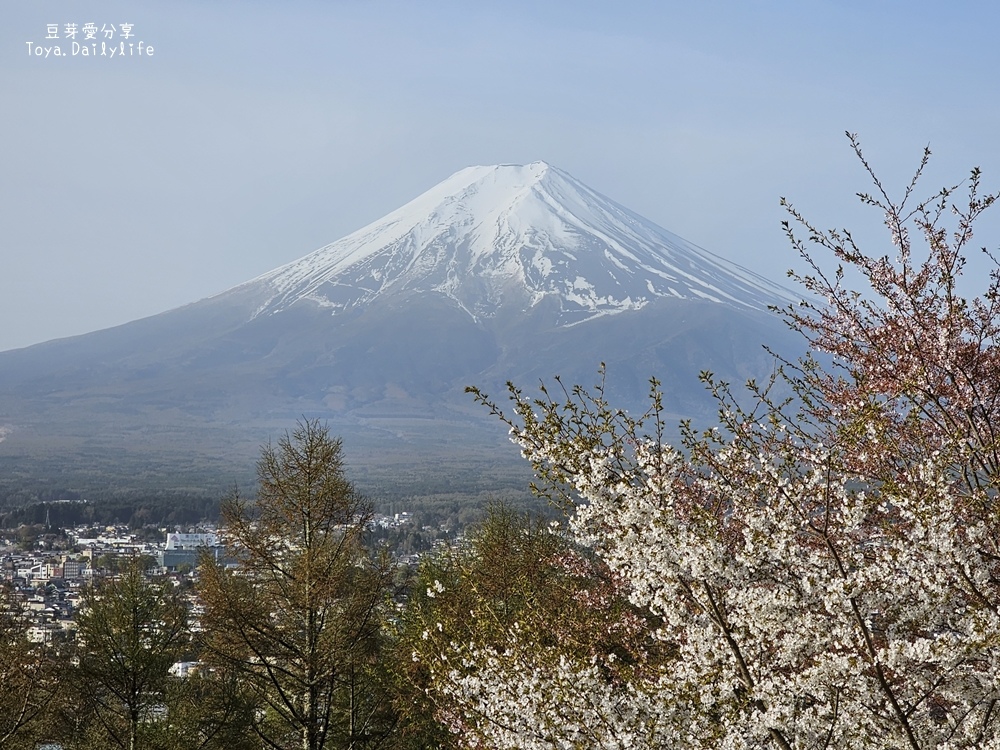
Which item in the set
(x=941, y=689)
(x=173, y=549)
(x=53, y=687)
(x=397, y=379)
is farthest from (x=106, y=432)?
(x=941, y=689)

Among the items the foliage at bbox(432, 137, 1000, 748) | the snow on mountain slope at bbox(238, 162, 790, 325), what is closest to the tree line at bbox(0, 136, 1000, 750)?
the foliage at bbox(432, 137, 1000, 748)

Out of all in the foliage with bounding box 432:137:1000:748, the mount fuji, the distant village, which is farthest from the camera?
the mount fuji

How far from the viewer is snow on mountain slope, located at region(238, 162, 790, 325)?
18712cm

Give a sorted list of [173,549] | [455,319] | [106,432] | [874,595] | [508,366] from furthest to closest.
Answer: [455,319] → [508,366] → [106,432] → [173,549] → [874,595]

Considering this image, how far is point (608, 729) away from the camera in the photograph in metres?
3.85

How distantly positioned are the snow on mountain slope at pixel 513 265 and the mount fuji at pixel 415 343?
370mm

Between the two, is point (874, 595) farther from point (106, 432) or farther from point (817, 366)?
point (106, 432)

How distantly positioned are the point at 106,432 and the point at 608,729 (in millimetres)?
142570

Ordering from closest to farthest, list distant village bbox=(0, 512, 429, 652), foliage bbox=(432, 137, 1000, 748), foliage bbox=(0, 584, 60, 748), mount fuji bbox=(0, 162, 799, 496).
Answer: foliage bbox=(432, 137, 1000, 748), foliage bbox=(0, 584, 60, 748), distant village bbox=(0, 512, 429, 652), mount fuji bbox=(0, 162, 799, 496)

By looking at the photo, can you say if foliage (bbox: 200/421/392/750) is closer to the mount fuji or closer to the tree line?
the tree line

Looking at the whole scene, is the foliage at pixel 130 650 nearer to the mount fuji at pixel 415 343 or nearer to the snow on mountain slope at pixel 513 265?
the mount fuji at pixel 415 343

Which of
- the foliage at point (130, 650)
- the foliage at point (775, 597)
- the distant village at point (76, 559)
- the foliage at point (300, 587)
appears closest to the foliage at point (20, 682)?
the foliage at point (130, 650)

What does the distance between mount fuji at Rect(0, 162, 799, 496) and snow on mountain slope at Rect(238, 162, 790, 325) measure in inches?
14.5

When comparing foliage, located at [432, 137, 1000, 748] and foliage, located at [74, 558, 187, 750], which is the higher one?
foliage, located at [432, 137, 1000, 748]
